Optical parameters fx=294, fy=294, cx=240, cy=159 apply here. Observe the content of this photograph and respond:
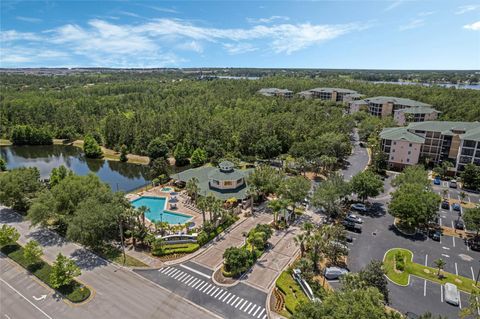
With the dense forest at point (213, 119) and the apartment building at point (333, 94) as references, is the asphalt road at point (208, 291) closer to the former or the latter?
the dense forest at point (213, 119)

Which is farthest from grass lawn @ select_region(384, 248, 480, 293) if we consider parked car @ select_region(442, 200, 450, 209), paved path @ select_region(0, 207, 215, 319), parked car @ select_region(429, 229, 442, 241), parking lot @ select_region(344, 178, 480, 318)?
paved path @ select_region(0, 207, 215, 319)

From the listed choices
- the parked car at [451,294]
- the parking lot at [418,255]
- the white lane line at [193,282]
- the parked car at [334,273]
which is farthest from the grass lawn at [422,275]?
the white lane line at [193,282]

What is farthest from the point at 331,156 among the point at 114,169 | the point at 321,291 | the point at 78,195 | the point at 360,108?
the point at 360,108

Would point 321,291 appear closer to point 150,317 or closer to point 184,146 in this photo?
point 150,317

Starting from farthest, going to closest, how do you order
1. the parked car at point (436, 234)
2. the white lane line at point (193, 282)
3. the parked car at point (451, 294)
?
the parked car at point (436, 234) → the white lane line at point (193, 282) → the parked car at point (451, 294)

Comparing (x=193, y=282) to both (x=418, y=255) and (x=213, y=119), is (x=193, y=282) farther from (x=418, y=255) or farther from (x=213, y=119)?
(x=213, y=119)
